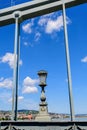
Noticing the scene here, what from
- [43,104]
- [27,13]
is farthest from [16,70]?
[27,13]

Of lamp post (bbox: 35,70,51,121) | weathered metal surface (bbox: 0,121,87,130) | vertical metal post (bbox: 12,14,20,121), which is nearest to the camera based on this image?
weathered metal surface (bbox: 0,121,87,130)

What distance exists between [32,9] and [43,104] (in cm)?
324

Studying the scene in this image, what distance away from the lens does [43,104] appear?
20.1ft

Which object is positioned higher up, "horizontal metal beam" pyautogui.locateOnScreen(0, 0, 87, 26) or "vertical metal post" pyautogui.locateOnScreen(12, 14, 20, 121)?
"horizontal metal beam" pyautogui.locateOnScreen(0, 0, 87, 26)

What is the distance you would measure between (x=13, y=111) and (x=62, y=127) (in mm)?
3028

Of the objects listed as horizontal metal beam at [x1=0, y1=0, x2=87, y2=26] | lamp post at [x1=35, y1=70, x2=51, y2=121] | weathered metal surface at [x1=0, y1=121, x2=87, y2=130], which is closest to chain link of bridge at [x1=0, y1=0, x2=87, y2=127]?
horizontal metal beam at [x1=0, y1=0, x2=87, y2=26]

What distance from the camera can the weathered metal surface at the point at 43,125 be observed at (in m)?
3.74

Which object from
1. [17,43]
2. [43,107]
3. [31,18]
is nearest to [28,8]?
[31,18]

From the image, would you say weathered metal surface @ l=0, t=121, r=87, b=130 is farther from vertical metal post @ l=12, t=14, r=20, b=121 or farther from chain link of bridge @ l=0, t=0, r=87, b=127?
vertical metal post @ l=12, t=14, r=20, b=121

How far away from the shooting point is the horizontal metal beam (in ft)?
23.4

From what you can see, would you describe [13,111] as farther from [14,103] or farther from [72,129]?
[72,129]

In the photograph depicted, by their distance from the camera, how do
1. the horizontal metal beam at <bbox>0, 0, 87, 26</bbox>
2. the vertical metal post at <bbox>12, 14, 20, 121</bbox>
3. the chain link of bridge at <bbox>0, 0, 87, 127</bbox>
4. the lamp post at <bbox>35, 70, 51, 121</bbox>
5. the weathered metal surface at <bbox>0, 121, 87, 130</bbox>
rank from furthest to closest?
the horizontal metal beam at <bbox>0, 0, 87, 26</bbox>
the vertical metal post at <bbox>12, 14, 20, 121</bbox>
the chain link of bridge at <bbox>0, 0, 87, 127</bbox>
the lamp post at <bbox>35, 70, 51, 121</bbox>
the weathered metal surface at <bbox>0, 121, 87, 130</bbox>

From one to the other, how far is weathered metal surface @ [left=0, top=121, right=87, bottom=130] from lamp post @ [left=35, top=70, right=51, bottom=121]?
1.85 metres

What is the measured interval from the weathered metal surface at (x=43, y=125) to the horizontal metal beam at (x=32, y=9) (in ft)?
14.0
